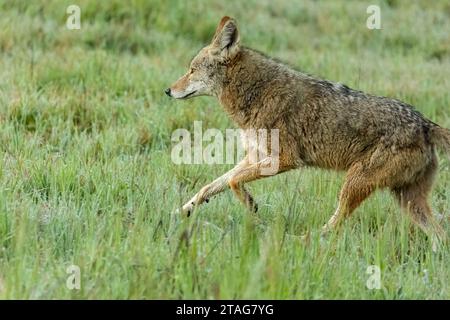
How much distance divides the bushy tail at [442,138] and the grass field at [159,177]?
599 millimetres

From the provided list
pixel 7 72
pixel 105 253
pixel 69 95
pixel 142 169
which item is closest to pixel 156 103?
pixel 69 95

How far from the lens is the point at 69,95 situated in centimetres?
874

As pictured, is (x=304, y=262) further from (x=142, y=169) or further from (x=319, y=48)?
(x=319, y=48)

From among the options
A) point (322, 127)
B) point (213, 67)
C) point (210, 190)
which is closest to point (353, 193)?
point (322, 127)

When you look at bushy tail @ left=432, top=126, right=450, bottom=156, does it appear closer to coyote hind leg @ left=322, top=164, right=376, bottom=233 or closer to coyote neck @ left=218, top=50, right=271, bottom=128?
coyote hind leg @ left=322, top=164, right=376, bottom=233

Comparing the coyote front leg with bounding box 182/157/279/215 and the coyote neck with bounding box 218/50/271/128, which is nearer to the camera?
the coyote front leg with bounding box 182/157/279/215

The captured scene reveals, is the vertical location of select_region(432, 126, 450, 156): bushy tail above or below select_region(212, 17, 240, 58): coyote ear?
below

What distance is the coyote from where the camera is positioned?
6.12 meters

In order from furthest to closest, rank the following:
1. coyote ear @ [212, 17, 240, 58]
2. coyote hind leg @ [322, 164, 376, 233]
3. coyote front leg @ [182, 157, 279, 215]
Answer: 1. coyote ear @ [212, 17, 240, 58]
2. coyote front leg @ [182, 157, 279, 215]
3. coyote hind leg @ [322, 164, 376, 233]

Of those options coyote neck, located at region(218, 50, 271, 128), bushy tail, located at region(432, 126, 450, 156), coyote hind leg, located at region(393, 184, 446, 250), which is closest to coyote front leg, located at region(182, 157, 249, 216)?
coyote neck, located at region(218, 50, 271, 128)

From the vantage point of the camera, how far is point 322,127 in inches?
254

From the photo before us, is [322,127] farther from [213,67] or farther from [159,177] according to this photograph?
[159,177]

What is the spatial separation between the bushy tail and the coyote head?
1753 millimetres

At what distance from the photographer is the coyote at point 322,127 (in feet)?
20.1
